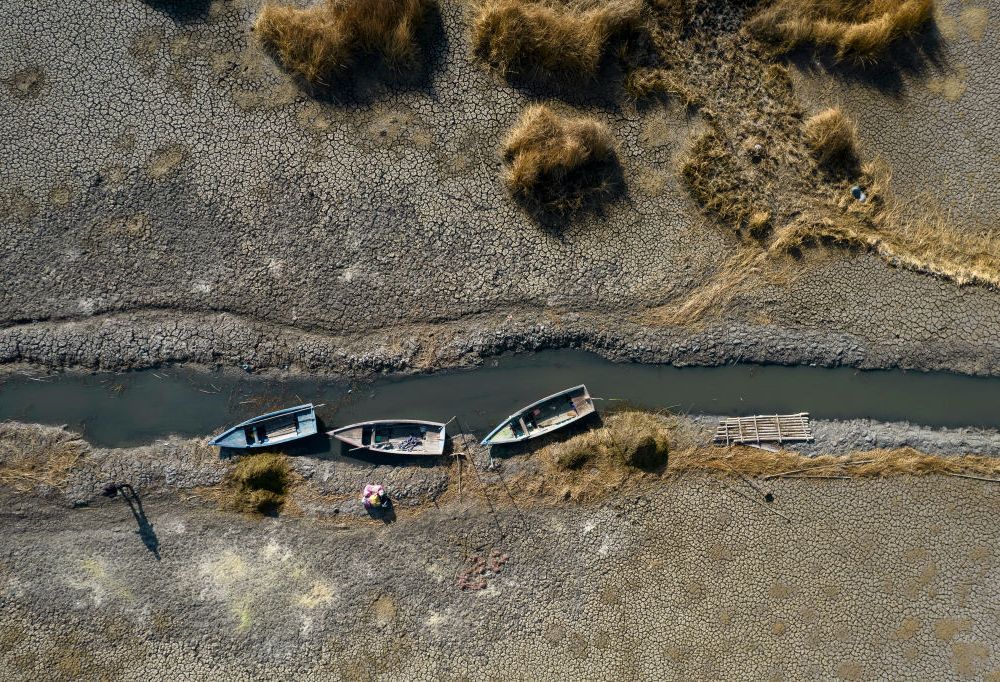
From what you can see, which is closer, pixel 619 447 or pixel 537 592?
pixel 537 592

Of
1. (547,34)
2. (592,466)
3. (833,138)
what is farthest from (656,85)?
(592,466)

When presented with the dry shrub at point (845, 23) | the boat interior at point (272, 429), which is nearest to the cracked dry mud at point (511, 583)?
the boat interior at point (272, 429)

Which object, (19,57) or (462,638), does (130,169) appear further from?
(462,638)

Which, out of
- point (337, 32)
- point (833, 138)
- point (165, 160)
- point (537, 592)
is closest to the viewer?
point (537, 592)

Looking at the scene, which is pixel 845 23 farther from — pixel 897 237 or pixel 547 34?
pixel 547 34

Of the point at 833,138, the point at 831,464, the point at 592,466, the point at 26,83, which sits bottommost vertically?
the point at 831,464

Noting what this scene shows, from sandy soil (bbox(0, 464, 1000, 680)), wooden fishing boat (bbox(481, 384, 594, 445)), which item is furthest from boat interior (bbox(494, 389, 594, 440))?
sandy soil (bbox(0, 464, 1000, 680))

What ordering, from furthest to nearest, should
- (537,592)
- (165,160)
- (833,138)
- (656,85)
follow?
(656,85), (165,160), (833,138), (537,592)

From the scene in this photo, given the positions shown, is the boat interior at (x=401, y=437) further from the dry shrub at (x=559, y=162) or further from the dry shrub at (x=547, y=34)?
the dry shrub at (x=547, y=34)
